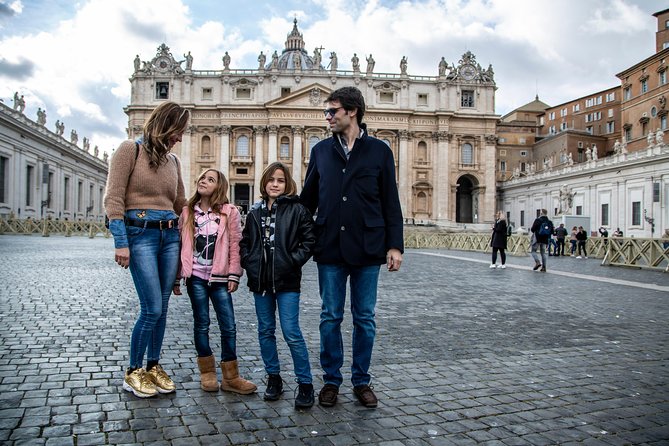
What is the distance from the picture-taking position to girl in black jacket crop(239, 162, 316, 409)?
159 inches

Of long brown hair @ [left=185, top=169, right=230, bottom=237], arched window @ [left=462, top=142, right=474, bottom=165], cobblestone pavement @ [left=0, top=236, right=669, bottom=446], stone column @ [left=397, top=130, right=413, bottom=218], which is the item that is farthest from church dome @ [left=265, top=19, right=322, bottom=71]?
long brown hair @ [left=185, top=169, right=230, bottom=237]

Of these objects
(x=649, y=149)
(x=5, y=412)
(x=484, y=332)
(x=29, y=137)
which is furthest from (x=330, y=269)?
(x=29, y=137)

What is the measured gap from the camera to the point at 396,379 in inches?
182

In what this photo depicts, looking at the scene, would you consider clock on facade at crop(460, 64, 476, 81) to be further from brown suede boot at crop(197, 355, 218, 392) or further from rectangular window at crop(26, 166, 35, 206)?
brown suede boot at crop(197, 355, 218, 392)

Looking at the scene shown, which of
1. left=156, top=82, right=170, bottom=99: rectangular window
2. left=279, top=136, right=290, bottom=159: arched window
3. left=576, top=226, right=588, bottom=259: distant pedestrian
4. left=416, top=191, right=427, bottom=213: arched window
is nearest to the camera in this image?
left=576, top=226, right=588, bottom=259: distant pedestrian

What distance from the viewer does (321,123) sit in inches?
2351

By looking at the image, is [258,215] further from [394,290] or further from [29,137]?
[29,137]

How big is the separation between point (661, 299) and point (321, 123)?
171 ft

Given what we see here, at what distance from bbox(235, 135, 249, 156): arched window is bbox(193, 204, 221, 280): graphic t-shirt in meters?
58.1

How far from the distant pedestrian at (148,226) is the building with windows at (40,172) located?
42.5 meters

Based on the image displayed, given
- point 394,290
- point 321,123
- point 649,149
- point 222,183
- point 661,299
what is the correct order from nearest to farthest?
point 222,183
point 661,299
point 394,290
point 649,149
point 321,123

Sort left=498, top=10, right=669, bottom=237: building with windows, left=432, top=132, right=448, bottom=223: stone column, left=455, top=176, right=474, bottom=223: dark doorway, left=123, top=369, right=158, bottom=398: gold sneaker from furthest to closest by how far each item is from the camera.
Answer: left=455, top=176, right=474, bottom=223: dark doorway → left=432, top=132, right=448, bottom=223: stone column → left=498, top=10, right=669, bottom=237: building with windows → left=123, top=369, right=158, bottom=398: gold sneaker

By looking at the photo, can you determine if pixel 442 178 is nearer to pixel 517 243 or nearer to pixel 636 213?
pixel 636 213

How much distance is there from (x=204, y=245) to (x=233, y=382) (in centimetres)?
112
